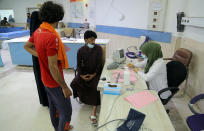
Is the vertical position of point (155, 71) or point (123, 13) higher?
point (123, 13)

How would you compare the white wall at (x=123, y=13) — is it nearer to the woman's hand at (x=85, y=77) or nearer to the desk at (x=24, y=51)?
the desk at (x=24, y=51)

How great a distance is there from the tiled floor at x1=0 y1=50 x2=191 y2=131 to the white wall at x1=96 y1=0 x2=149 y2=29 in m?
2.33

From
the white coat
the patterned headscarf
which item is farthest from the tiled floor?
the patterned headscarf

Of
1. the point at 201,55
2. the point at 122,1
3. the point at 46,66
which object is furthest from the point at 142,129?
the point at 122,1

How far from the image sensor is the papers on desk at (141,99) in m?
1.31

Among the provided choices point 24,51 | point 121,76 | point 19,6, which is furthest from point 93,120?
point 19,6

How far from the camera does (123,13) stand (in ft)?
14.5

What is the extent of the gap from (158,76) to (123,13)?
9.89 feet

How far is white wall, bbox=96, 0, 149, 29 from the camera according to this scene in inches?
154

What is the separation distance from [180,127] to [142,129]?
1336 millimetres

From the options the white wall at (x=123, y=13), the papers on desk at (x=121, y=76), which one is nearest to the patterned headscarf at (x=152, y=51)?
the papers on desk at (x=121, y=76)

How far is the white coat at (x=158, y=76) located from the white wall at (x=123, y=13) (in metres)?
2.27

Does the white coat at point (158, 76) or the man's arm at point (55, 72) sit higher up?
the man's arm at point (55, 72)

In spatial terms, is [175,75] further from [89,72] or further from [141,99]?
[89,72]
